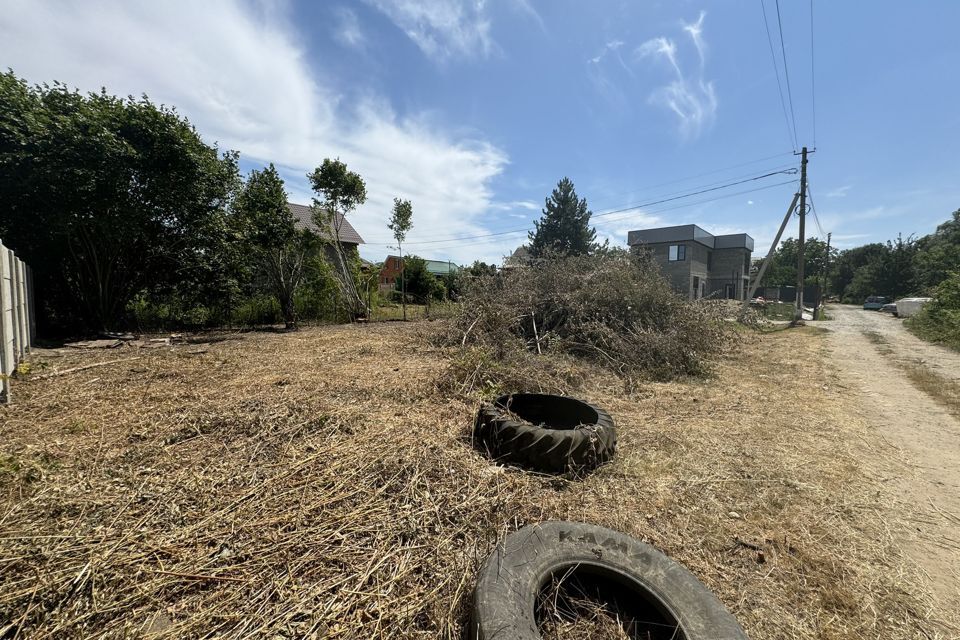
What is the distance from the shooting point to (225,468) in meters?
2.12

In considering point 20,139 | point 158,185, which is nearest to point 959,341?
point 158,185

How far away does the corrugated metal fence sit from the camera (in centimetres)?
343

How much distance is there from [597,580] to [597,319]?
17.8ft

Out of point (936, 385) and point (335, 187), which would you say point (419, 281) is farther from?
point (936, 385)

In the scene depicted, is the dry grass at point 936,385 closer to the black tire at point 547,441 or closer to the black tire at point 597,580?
the black tire at point 547,441

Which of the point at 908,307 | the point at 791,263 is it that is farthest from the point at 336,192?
the point at 791,263

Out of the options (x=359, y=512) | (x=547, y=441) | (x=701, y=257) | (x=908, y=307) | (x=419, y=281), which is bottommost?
(x=359, y=512)

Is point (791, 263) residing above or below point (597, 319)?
above

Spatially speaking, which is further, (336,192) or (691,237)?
(691,237)

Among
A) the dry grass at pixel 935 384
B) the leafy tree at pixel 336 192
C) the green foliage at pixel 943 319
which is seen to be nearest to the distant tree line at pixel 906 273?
the green foliage at pixel 943 319

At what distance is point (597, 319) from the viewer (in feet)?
21.8

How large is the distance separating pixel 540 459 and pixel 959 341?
1337cm

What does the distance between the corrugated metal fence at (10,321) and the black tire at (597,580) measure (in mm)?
4539

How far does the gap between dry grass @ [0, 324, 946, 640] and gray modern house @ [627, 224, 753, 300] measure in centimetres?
2280
